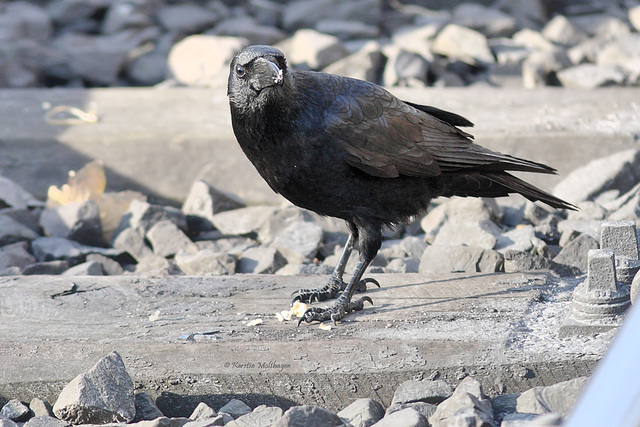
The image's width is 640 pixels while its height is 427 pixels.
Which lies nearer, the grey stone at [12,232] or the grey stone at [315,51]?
the grey stone at [12,232]

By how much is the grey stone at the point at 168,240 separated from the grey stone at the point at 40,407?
6.48ft

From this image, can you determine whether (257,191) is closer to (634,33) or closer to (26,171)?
(26,171)

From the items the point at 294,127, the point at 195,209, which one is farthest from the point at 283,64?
the point at 195,209

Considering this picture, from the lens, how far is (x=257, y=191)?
19.5ft

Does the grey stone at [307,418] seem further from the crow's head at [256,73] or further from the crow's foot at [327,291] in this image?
the crow's head at [256,73]

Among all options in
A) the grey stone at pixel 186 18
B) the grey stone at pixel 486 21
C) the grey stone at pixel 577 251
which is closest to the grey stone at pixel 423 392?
the grey stone at pixel 577 251

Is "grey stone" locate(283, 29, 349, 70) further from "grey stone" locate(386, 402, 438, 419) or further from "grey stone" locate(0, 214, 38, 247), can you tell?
"grey stone" locate(386, 402, 438, 419)

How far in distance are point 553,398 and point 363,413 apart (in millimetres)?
651

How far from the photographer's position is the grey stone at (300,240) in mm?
4848

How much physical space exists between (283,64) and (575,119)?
352 centimetres

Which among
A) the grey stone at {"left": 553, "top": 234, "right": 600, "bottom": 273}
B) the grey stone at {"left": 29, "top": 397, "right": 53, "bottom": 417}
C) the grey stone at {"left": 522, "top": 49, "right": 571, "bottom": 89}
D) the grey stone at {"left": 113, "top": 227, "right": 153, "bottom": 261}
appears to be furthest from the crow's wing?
the grey stone at {"left": 522, "top": 49, "right": 571, "bottom": 89}

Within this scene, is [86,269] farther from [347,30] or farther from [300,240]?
[347,30]

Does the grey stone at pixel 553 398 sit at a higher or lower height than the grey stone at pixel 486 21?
higher

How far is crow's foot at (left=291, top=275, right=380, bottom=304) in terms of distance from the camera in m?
3.75
